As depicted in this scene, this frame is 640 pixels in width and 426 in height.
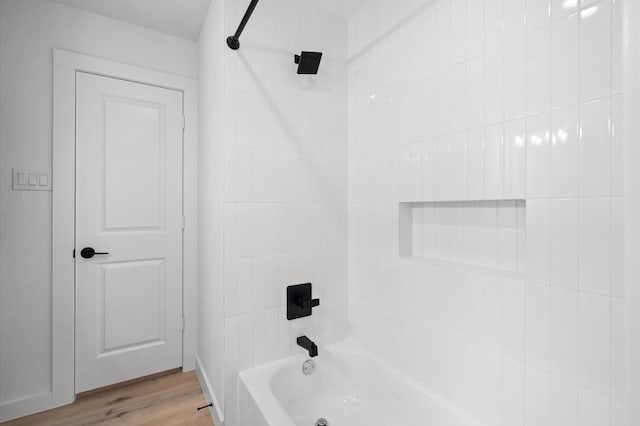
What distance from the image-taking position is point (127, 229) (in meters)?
2.16

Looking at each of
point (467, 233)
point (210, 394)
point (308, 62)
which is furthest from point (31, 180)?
point (467, 233)

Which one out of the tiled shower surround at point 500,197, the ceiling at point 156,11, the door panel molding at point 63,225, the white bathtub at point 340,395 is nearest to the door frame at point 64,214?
the door panel molding at point 63,225

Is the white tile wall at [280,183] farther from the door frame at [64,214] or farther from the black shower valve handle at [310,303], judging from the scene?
the door frame at [64,214]

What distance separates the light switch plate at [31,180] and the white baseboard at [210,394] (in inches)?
61.6

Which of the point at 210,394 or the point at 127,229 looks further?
the point at 127,229

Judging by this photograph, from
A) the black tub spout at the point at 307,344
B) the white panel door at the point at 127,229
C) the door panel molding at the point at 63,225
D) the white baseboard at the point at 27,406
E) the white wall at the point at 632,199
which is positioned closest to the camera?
the white wall at the point at 632,199

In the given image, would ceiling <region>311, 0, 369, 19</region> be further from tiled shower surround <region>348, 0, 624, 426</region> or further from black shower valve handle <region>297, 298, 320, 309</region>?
black shower valve handle <region>297, 298, 320, 309</region>

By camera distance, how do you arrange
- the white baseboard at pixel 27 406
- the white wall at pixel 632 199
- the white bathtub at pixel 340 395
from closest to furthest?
1. the white wall at pixel 632 199
2. the white bathtub at pixel 340 395
3. the white baseboard at pixel 27 406

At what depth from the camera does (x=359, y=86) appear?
1.88m

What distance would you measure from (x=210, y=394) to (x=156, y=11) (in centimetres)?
250

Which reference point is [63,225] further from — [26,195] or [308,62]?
[308,62]

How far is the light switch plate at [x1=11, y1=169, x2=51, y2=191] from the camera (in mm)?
1800

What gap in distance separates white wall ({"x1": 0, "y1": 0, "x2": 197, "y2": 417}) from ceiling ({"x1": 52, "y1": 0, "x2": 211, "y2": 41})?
162 mm

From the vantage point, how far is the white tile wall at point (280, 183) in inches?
62.8
